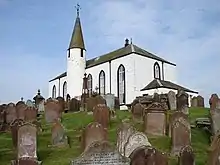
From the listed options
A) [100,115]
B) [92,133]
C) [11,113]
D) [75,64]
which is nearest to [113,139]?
[100,115]

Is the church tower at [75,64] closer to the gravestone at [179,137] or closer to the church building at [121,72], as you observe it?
the church building at [121,72]

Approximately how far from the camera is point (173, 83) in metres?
52.7

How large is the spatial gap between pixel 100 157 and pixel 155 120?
8.55 meters

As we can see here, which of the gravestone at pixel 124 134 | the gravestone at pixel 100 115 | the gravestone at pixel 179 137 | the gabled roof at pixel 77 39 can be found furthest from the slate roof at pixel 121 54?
the gravestone at pixel 124 134

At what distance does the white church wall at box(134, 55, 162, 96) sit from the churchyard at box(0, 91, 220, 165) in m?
23.0

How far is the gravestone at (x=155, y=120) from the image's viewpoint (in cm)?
1841

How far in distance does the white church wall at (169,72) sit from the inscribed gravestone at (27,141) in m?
39.4

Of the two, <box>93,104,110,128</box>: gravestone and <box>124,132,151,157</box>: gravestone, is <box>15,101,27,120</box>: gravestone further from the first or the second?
<box>124,132,151,157</box>: gravestone

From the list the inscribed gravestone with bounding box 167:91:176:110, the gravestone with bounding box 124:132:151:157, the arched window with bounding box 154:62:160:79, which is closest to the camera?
the gravestone with bounding box 124:132:151:157

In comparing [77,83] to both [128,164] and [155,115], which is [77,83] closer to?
[155,115]

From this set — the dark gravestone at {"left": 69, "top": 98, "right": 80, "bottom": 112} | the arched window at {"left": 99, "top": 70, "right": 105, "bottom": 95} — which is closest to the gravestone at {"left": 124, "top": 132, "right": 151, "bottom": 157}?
the dark gravestone at {"left": 69, "top": 98, "right": 80, "bottom": 112}

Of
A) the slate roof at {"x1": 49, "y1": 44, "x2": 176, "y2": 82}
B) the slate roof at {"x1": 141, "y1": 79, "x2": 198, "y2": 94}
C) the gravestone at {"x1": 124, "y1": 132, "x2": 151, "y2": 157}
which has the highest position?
the slate roof at {"x1": 49, "y1": 44, "x2": 176, "y2": 82}

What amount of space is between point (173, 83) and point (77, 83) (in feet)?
41.6

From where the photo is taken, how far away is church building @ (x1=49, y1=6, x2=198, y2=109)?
1966 inches
